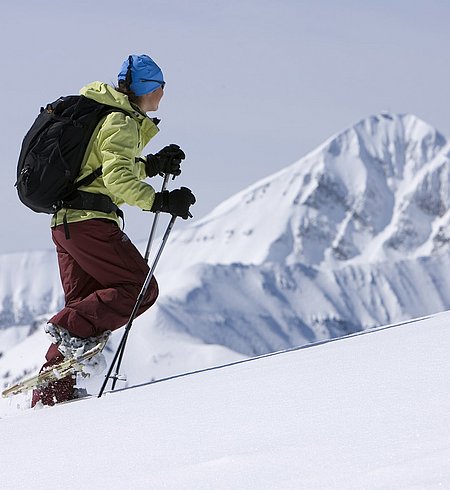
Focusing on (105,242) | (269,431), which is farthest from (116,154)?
(269,431)

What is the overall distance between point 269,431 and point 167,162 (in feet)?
11.3

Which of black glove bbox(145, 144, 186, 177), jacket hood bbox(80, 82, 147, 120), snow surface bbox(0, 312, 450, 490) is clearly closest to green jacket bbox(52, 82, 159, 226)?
jacket hood bbox(80, 82, 147, 120)

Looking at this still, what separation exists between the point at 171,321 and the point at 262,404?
7617 inches

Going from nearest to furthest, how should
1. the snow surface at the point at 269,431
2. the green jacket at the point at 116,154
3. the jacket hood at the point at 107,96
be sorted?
the snow surface at the point at 269,431, the green jacket at the point at 116,154, the jacket hood at the point at 107,96

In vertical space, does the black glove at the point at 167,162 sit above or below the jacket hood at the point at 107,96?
below

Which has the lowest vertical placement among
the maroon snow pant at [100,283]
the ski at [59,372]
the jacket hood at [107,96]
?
the ski at [59,372]

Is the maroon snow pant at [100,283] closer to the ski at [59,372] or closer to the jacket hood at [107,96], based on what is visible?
the ski at [59,372]

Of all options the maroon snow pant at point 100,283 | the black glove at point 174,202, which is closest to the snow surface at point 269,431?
the maroon snow pant at point 100,283

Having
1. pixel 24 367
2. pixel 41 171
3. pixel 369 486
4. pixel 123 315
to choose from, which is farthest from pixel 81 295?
pixel 24 367

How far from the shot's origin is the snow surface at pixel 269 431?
3084 mm

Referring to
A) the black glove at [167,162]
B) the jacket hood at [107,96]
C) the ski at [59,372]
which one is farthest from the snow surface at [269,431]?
the jacket hood at [107,96]

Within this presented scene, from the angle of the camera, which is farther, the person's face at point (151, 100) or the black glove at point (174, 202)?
the person's face at point (151, 100)

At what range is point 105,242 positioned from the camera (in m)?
6.67

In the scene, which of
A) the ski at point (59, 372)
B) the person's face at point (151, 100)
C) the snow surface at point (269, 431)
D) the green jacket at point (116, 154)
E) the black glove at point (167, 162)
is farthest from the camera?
the black glove at point (167, 162)
